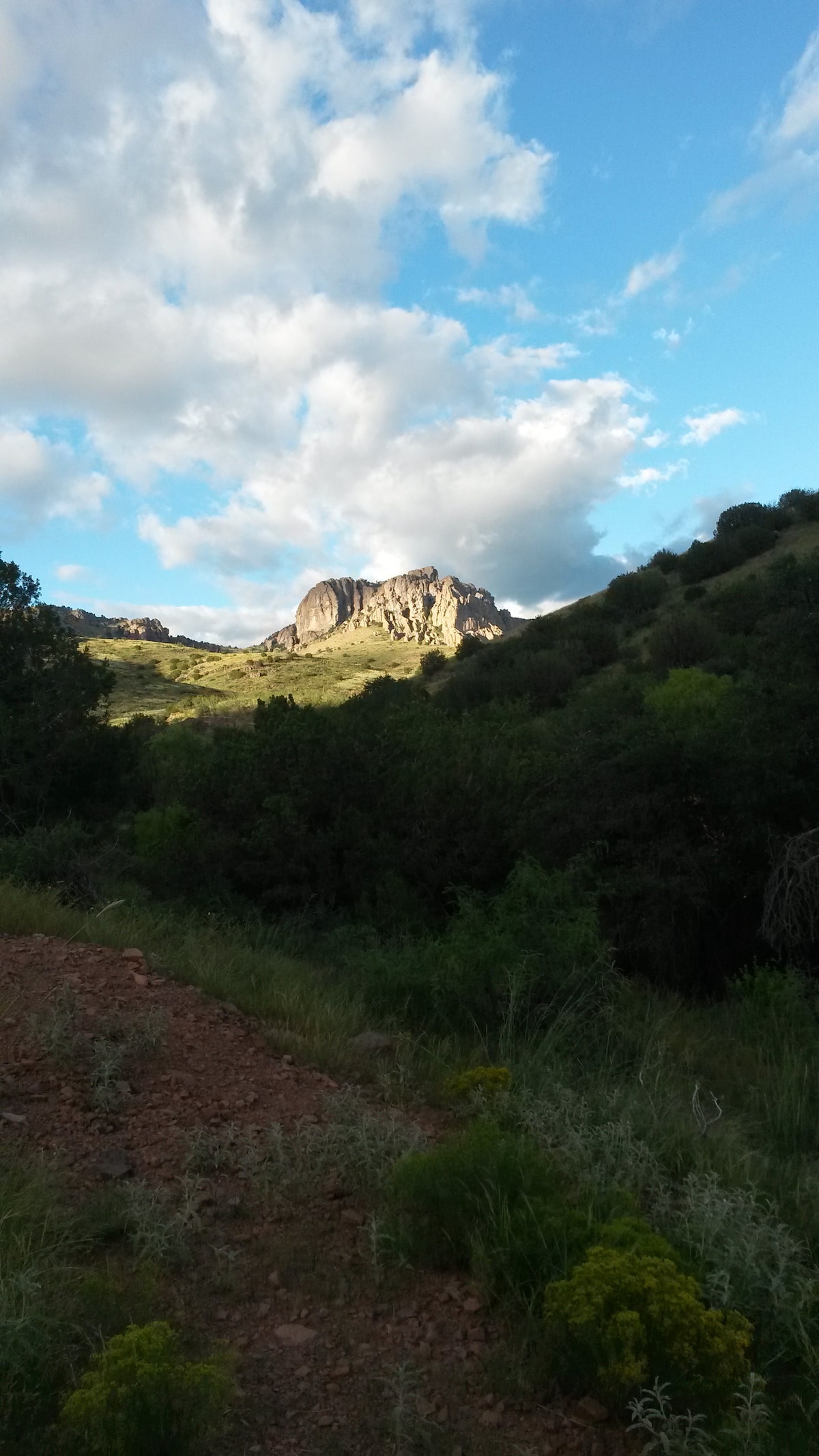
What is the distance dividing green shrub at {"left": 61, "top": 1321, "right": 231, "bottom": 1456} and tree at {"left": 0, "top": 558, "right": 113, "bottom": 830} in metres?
12.8

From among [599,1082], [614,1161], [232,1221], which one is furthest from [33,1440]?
[599,1082]

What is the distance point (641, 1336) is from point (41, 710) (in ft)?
51.4

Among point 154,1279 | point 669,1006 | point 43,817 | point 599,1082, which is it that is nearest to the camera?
point 154,1279

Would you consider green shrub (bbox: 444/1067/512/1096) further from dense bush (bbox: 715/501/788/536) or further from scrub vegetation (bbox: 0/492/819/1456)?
dense bush (bbox: 715/501/788/536)

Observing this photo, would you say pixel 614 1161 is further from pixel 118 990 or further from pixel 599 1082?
pixel 118 990

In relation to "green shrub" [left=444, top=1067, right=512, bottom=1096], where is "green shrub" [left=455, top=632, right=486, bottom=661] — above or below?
above

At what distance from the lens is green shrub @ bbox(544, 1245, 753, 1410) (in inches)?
123

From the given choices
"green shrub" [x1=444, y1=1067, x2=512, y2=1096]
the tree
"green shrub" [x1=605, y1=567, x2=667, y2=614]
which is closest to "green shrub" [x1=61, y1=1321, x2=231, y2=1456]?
"green shrub" [x1=444, y1=1067, x2=512, y2=1096]

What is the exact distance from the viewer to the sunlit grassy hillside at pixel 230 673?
167 ft

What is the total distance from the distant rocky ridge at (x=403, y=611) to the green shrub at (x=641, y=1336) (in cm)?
7824

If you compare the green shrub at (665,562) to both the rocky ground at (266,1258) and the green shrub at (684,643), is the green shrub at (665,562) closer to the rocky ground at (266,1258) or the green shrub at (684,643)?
the green shrub at (684,643)

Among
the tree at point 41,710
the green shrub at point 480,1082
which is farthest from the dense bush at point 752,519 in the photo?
the green shrub at point 480,1082

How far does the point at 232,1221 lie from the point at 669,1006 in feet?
18.0

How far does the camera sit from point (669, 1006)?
8.80 m
